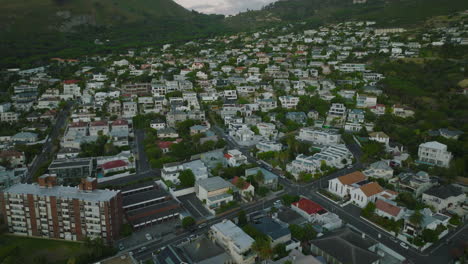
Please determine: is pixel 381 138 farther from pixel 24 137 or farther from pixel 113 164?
pixel 24 137

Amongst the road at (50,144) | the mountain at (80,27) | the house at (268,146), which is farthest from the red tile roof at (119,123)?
the mountain at (80,27)

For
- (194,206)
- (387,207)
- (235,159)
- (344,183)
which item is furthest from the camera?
(235,159)

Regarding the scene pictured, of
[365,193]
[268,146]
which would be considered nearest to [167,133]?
[268,146]

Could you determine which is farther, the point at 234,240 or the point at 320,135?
the point at 320,135

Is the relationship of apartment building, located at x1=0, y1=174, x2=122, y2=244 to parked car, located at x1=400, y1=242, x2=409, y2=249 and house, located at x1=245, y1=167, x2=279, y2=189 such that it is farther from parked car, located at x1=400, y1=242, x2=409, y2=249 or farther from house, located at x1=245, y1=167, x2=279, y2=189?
A: parked car, located at x1=400, y1=242, x2=409, y2=249

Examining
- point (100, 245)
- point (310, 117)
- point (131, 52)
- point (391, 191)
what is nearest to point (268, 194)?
point (391, 191)

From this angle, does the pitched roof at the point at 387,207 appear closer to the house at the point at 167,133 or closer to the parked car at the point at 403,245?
the parked car at the point at 403,245

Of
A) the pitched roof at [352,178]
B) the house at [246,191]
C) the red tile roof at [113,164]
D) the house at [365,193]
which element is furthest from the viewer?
the red tile roof at [113,164]

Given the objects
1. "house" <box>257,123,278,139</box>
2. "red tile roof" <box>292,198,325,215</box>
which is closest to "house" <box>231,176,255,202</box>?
"red tile roof" <box>292,198,325,215</box>
